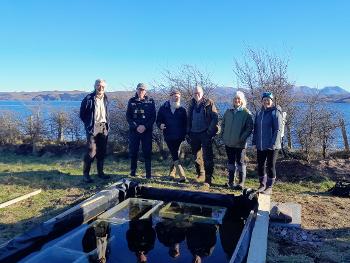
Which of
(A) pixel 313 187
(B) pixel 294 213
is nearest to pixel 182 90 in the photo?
(A) pixel 313 187

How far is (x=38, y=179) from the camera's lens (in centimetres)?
805

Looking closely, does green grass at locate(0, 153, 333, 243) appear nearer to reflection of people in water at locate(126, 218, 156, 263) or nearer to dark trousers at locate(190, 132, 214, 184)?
dark trousers at locate(190, 132, 214, 184)

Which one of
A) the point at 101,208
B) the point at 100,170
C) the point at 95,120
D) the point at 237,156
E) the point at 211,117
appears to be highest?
the point at 211,117

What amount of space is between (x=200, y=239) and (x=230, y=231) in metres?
0.51

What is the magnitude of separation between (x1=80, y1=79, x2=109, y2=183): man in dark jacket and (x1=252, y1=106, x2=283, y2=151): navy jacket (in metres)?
2.87

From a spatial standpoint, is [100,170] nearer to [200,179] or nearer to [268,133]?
[200,179]

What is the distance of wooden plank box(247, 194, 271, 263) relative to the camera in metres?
3.97

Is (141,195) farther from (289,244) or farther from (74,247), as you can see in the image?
(289,244)

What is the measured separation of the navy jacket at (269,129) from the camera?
642 cm

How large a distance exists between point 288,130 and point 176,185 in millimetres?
4055

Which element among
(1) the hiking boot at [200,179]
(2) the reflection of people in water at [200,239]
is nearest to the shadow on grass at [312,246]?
(2) the reflection of people in water at [200,239]

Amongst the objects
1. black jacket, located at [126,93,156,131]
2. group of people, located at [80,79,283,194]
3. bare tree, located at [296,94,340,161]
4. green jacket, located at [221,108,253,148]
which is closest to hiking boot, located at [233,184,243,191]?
group of people, located at [80,79,283,194]

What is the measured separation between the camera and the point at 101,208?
5684 millimetres

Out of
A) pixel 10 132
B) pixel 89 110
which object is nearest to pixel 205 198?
pixel 89 110
